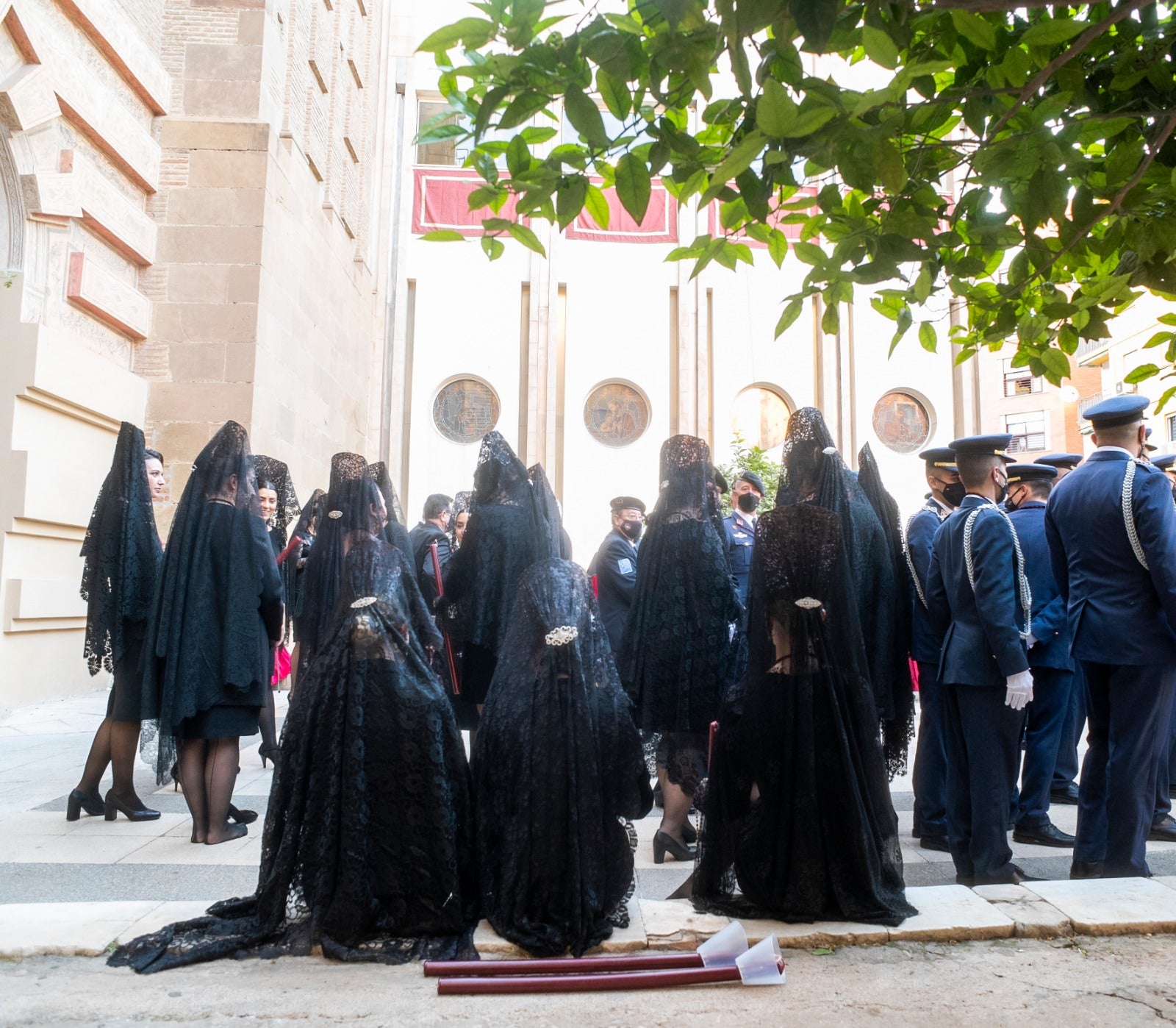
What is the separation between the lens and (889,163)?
236 centimetres

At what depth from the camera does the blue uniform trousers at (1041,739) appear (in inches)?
202

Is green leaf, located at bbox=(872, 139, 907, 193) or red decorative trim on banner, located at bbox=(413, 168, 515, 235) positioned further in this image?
red decorative trim on banner, located at bbox=(413, 168, 515, 235)

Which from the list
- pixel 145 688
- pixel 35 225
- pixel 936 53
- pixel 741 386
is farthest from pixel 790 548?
pixel 741 386

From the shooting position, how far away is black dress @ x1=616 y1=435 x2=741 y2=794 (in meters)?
4.86

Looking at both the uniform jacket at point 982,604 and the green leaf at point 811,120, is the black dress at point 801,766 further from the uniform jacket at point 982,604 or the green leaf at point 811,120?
the green leaf at point 811,120

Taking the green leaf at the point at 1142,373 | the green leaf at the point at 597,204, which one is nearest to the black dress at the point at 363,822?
the green leaf at the point at 597,204

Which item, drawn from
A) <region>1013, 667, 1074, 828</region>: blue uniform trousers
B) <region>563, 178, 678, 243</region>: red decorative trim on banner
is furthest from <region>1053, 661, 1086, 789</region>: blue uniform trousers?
<region>563, 178, 678, 243</region>: red decorative trim on banner

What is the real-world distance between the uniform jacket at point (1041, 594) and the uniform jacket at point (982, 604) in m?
0.89

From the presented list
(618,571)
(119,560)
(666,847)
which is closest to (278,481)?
(119,560)

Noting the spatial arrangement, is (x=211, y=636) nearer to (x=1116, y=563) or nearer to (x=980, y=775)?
(x=980, y=775)

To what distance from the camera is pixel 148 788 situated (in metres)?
6.21

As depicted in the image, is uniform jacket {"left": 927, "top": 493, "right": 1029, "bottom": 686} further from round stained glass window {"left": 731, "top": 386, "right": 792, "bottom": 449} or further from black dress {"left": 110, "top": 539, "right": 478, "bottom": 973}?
round stained glass window {"left": 731, "top": 386, "right": 792, "bottom": 449}

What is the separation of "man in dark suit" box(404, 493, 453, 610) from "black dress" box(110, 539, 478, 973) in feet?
9.85

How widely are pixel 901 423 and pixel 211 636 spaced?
2028 cm
